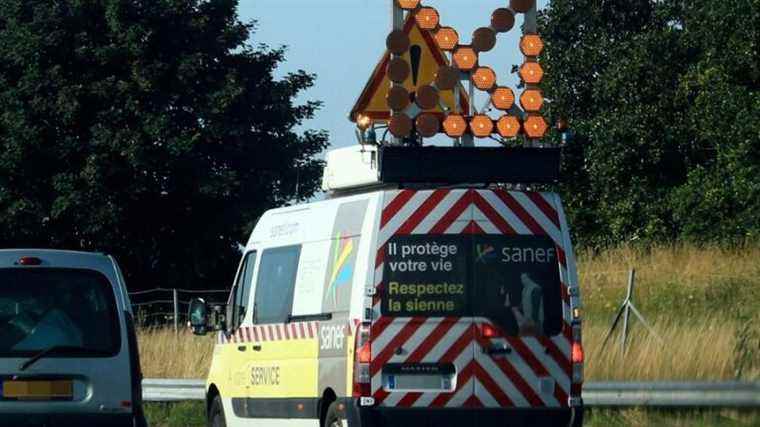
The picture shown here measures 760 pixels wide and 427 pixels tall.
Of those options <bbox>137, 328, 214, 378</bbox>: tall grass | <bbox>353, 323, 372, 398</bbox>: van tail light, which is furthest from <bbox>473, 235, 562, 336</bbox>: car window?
<bbox>137, 328, 214, 378</bbox>: tall grass

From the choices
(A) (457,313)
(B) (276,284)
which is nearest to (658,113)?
(B) (276,284)

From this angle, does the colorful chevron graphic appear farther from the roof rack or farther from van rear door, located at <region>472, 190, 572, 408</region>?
van rear door, located at <region>472, 190, 572, 408</region>

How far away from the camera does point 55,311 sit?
10.5 metres

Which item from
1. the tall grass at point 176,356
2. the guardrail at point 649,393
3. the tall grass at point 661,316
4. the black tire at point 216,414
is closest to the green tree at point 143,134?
the tall grass at point 661,316

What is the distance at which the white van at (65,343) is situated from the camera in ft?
34.0

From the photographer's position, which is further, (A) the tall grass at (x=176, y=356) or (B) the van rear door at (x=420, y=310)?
(A) the tall grass at (x=176, y=356)

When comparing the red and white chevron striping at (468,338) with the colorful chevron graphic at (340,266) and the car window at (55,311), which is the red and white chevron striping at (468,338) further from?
the car window at (55,311)

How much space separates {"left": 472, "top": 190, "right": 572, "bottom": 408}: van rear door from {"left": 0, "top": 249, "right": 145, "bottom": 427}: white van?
281 cm

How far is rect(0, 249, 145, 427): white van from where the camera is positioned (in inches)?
408

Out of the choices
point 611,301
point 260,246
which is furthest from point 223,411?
point 611,301

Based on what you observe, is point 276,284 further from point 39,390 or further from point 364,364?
point 39,390

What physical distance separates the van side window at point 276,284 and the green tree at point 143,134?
32273mm

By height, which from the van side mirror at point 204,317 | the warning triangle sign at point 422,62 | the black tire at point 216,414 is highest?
the warning triangle sign at point 422,62

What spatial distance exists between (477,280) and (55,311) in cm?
328
